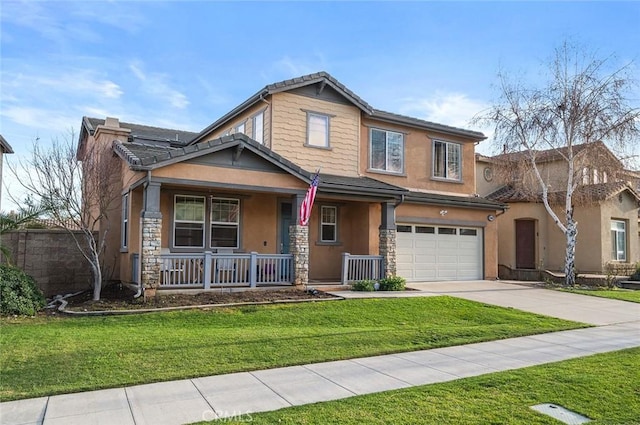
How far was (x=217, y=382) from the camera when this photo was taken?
608cm

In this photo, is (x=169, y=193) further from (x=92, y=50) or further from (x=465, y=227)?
(x=465, y=227)

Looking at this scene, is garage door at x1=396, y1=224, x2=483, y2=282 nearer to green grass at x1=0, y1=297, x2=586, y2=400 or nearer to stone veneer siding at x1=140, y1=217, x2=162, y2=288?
green grass at x1=0, y1=297, x2=586, y2=400

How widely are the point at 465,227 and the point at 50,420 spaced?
17310mm

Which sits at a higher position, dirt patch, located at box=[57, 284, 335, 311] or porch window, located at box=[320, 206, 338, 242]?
porch window, located at box=[320, 206, 338, 242]

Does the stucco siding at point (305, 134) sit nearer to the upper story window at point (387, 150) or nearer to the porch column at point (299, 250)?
the upper story window at point (387, 150)

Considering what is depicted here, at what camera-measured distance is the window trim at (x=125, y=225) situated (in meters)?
14.7

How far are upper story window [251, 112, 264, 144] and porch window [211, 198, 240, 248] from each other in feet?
8.45

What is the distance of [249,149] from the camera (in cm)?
1344

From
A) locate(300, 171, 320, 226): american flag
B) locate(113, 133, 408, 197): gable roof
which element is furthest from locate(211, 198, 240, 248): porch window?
locate(300, 171, 320, 226): american flag

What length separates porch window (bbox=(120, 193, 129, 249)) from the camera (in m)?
14.7

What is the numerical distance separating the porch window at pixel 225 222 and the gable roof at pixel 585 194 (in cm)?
1482

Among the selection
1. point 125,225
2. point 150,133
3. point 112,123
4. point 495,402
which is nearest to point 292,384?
point 495,402

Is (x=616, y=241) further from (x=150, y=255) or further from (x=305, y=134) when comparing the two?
(x=150, y=255)

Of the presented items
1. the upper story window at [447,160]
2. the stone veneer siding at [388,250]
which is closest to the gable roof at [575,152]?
the upper story window at [447,160]
